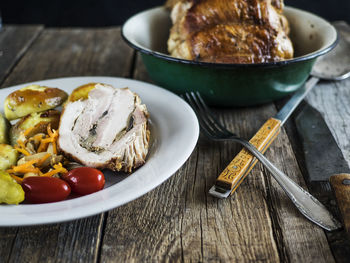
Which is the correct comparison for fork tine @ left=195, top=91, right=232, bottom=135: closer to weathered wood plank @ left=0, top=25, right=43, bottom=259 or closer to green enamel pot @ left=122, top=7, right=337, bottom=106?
green enamel pot @ left=122, top=7, right=337, bottom=106

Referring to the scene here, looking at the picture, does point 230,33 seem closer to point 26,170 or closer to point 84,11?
point 26,170

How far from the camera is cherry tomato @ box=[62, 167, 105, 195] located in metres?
1.46

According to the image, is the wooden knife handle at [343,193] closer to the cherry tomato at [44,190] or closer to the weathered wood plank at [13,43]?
the cherry tomato at [44,190]

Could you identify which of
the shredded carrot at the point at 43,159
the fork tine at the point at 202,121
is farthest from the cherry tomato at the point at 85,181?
the fork tine at the point at 202,121

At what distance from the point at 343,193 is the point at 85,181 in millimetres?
907

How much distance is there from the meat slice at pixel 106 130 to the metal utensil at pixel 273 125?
0.33 m

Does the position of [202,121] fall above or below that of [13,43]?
above

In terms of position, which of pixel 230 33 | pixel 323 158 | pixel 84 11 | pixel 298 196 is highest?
pixel 230 33

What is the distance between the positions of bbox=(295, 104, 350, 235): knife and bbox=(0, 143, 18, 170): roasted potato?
119cm

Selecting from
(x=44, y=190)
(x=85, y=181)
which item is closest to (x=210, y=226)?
(x=85, y=181)

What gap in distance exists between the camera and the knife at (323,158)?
1474 mm

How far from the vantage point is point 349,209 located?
140 centimetres

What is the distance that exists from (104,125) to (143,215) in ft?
1.58

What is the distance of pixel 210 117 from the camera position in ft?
6.84
